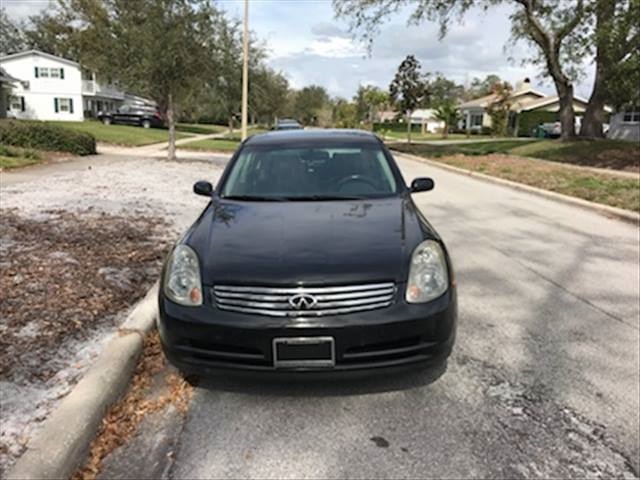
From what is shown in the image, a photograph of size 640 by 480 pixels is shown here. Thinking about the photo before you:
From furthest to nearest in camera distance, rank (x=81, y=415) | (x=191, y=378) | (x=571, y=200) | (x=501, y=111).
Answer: (x=501, y=111)
(x=571, y=200)
(x=191, y=378)
(x=81, y=415)

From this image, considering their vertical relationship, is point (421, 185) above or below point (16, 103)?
above

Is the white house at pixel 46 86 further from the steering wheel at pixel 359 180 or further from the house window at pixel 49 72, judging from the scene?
the steering wheel at pixel 359 180

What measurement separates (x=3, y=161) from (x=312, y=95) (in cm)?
7591

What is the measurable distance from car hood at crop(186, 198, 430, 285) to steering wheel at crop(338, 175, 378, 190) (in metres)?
0.44

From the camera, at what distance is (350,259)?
127 inches

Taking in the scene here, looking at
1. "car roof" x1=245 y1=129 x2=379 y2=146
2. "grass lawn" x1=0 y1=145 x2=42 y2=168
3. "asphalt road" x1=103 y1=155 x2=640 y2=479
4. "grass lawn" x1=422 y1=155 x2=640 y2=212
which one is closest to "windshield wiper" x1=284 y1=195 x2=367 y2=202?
"car roof" x1=245 y1=129 x2=379 y2=146

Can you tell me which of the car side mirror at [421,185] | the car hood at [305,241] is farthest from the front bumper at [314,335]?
the car side mirror at [421,185]

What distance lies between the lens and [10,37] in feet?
237

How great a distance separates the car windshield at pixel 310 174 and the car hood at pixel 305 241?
268mm

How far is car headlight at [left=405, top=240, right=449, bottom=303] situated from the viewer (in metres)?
3.17

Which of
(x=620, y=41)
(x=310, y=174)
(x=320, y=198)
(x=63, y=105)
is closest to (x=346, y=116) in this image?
(x=63, y=105)

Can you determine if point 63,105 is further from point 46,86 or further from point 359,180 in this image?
point 359,180

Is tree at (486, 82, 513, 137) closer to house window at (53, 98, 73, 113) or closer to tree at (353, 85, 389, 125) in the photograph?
tree at (353, 85, 389, 125)

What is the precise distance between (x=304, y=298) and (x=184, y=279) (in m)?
0.75
